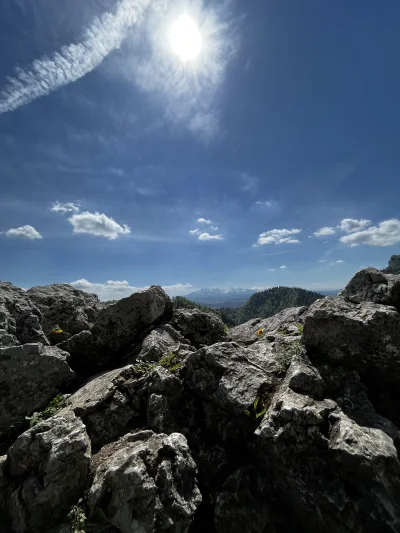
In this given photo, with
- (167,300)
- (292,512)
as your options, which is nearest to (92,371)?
(167,300)

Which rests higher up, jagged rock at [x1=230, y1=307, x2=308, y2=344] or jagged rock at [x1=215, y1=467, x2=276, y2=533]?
jagged rock at [x1=230, y1=307, x2=308, y2=344]

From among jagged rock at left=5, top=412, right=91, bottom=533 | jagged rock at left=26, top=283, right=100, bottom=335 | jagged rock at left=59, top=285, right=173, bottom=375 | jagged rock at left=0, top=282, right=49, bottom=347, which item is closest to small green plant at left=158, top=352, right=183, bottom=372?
jagged rock at left=59, top=285, right=173, bottom=375

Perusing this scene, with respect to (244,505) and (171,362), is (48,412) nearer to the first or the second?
(171,362)

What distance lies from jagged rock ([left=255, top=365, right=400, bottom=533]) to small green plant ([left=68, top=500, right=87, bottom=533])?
5.11 metres

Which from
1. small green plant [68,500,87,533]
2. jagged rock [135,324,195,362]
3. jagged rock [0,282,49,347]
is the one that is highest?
jagged rock [0,282,49,347]

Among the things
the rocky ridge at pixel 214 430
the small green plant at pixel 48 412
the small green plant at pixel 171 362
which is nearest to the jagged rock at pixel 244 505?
the rocky ridge at pixel 214 430

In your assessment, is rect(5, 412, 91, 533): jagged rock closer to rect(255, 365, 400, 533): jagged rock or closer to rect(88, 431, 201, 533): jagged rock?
rect(88, 431, 201, 533): jagged rock

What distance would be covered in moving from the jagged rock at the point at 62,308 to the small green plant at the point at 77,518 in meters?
12.1

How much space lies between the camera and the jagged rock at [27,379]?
1116 centimetres

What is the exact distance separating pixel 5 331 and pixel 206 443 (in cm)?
1027

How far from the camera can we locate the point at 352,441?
767 centimetres

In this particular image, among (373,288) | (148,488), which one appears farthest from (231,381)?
(373,288)

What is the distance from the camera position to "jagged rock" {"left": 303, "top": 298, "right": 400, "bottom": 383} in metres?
10.6

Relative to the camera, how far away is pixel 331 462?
783cm
